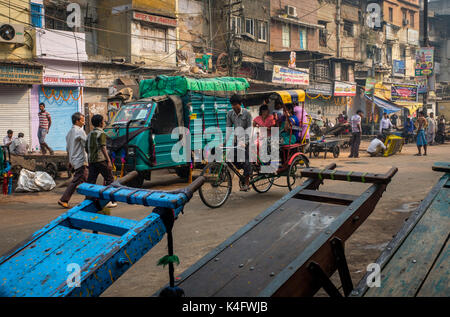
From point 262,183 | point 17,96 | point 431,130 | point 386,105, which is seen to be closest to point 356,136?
point 431,130

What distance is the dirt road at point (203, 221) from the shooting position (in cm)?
465

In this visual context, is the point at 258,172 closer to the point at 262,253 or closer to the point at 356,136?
the point at 262,253

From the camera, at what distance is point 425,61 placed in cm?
2881

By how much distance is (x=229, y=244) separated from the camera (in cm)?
317

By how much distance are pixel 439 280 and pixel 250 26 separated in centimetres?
3009

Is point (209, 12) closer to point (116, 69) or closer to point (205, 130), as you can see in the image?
point (116, 69)

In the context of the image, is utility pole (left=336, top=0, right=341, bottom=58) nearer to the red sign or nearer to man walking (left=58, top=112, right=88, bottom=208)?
the red sign

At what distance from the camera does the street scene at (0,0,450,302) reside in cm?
248

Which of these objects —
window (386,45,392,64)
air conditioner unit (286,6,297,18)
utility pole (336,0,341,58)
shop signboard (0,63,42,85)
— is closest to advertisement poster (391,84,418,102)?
utility pole (336,0,341,58)

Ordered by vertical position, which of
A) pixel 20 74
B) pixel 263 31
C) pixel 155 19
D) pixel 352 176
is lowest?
pixel 352 176

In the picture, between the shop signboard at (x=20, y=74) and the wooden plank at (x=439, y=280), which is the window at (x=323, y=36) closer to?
the shop signboard at (x=20, y=74)

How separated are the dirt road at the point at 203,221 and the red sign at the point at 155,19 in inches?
508
